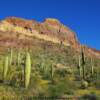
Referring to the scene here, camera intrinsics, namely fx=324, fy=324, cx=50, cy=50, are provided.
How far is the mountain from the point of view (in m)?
93.8

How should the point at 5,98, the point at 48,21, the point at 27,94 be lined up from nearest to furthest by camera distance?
the point at 5,98 → the point at 27,94 → the point at 48,21

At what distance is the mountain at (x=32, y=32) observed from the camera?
9381 centimetres

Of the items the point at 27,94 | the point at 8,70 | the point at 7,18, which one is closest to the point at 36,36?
the point at 7,18

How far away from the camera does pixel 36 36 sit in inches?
4500

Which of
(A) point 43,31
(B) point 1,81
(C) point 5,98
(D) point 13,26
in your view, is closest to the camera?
(C) point 5,98

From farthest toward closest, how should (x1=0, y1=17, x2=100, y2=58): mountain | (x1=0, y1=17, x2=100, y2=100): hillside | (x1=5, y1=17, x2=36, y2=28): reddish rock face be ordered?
(x1=5, y1=17, x2=36, y2=28): reddish rock face, (x1=0, y1=17, x2=100, y2=58): mountain, (x1=0, y1=17, x2=100, y2=100): hillside

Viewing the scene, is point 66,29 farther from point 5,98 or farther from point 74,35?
point 5,98

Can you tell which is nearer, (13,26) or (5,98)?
(5,98)

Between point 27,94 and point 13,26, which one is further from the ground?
point 13,26

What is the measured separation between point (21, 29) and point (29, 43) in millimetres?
20777

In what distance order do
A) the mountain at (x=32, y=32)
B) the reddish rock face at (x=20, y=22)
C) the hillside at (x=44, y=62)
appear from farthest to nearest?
the reddish rock face at (x=20, y=22) → the mountain at (x=32, y=32) → the hillside at (x=44, y=62)

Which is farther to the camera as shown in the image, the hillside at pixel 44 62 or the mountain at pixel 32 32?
the mountain at pixel 32 32

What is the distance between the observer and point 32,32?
11506cm

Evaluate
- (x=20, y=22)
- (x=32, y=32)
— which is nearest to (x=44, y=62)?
(x=32, y=32)
